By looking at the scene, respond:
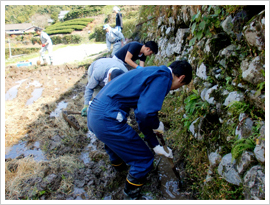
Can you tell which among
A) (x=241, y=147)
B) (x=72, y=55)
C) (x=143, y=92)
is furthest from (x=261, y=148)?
(x=72, y=55)

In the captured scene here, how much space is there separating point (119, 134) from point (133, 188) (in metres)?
0.87

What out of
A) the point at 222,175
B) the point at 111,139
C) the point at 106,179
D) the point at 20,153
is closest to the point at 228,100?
the point at 222,175

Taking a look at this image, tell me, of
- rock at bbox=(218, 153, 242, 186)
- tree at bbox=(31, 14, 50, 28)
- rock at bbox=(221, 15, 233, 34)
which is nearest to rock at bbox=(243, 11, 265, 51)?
rock at bbox=(221, 15, 233, 34)

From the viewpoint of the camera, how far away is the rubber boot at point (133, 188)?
239 centimetres

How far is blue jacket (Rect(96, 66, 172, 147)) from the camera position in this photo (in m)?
1.87

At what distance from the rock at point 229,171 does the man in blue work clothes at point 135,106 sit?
843mm

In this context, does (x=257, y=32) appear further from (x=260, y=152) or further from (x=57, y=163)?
(x=57, y=163)

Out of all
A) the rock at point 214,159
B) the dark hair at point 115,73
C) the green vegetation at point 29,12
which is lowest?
the rock at point 214,159

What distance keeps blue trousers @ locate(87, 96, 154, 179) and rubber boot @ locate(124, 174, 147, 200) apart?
0.30 ft

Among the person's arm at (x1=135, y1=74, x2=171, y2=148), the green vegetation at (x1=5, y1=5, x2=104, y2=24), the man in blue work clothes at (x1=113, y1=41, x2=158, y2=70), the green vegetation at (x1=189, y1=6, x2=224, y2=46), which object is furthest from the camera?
the green vegetation at (x1=5, y1=5, x2=104, y2=24)

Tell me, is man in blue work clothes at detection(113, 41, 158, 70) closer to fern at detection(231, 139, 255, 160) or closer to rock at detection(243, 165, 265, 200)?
fern at detection(231, 139, 255, 160)

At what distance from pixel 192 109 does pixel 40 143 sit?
326 cm

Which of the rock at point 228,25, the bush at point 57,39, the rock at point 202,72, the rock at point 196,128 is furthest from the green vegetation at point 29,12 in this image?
the rock at point 196,128

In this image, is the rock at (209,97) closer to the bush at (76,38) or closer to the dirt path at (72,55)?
the dirt path at (72,55)
